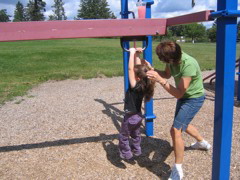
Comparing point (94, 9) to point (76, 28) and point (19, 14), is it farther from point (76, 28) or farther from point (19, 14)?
point (76, 28)

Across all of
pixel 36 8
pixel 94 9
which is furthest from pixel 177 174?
pixel 94 9

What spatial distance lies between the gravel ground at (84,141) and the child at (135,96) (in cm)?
29

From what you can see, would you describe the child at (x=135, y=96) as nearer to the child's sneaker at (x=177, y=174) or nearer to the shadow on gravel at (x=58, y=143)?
the child's sneaker at (x=177, y=174)

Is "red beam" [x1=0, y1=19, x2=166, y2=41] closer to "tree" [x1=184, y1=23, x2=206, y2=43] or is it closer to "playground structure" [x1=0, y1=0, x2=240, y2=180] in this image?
"playground structure" [x1=0, y1=0, x2=240, y2=180]

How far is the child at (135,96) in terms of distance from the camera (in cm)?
255

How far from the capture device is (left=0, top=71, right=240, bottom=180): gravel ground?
291cm

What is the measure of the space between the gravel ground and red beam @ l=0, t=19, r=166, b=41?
57.6 inches

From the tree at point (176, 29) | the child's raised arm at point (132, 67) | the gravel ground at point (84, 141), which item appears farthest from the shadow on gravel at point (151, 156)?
the tree at point (176, 29)

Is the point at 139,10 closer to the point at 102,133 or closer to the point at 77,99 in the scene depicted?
the point at 102,133

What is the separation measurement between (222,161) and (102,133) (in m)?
2.35

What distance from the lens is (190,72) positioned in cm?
236

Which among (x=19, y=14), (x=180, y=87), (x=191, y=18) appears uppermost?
(x=19, y=14)

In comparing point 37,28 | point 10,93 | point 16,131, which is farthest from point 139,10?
point 10,93

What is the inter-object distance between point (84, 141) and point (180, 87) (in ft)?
5.90
